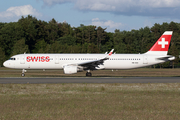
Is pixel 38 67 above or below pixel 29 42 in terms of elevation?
below

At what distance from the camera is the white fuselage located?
36.4 metres

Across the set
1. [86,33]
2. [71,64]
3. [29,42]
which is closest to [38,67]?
[71,64]

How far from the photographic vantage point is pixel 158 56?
123 feet

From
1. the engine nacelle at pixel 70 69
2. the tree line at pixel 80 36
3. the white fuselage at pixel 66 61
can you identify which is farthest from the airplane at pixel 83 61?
the tree line at pixel 80 36

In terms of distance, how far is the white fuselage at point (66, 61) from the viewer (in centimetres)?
3638

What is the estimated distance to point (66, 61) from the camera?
120 feet

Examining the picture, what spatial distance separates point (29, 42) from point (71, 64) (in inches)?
2904

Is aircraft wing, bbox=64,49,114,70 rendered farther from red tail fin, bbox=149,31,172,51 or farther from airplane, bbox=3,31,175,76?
red tail fin, bbox=149,31,172,51

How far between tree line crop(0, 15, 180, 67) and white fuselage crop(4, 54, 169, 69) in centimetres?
5376

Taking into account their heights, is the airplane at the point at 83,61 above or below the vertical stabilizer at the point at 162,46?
below

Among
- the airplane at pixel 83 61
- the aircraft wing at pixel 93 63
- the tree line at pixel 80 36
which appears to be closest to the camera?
the aircraft wing at pixel 93 63

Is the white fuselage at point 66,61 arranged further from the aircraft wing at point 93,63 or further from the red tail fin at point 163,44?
the red tail fin at point 163,44

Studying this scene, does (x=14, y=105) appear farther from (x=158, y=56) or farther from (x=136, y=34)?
(x=136, y=34)

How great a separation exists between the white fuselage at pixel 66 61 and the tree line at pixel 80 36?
53.8 meters
